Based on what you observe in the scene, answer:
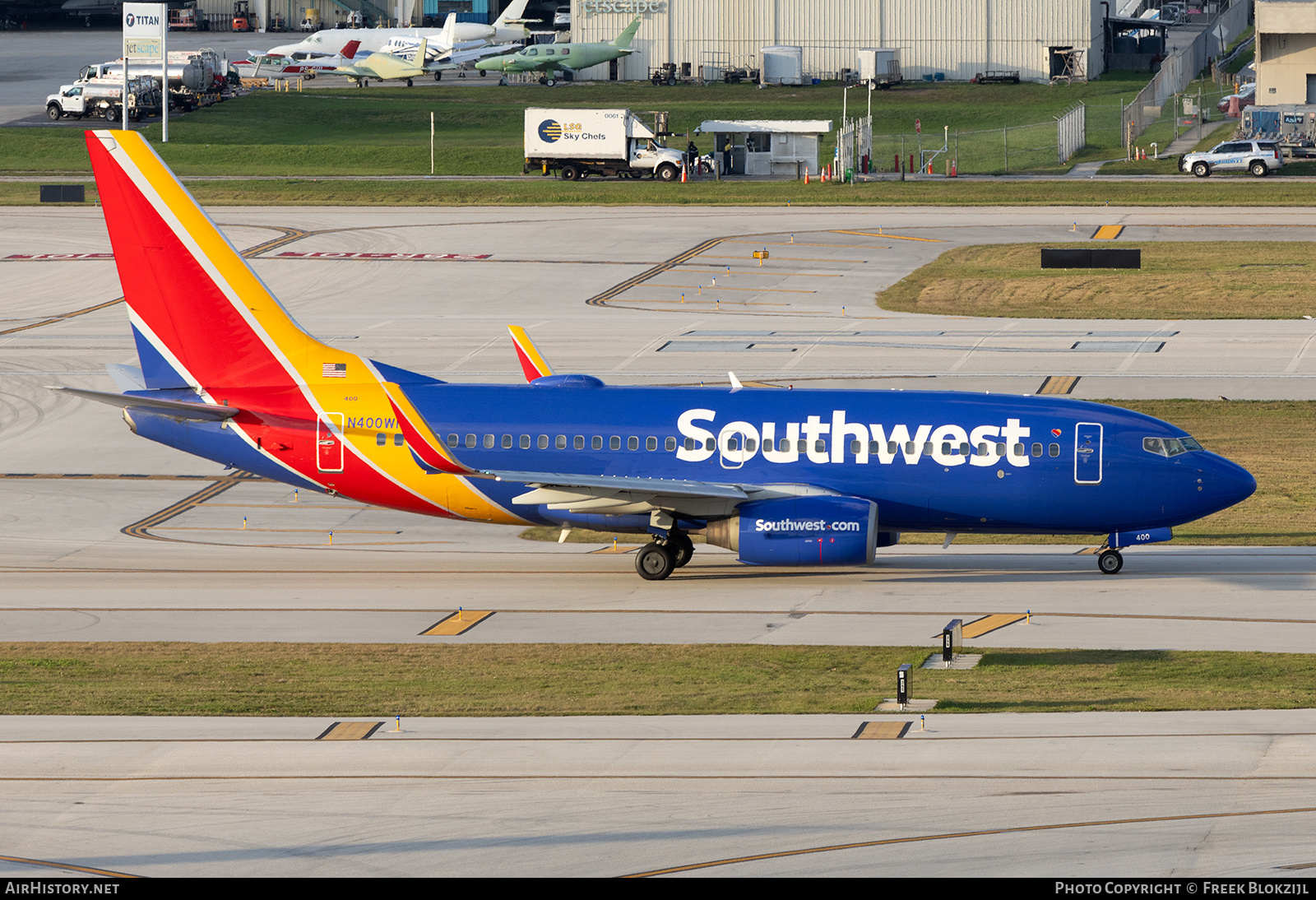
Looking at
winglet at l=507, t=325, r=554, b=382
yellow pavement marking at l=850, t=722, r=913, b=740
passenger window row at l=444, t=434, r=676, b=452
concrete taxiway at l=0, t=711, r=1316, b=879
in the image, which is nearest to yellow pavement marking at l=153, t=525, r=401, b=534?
winglet at l=507, t=325, r=554, b=382

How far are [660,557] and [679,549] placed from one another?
646 mm

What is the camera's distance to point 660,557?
1399 inches

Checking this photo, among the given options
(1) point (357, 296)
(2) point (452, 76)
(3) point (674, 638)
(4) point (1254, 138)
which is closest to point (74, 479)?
(3) point (674, 638)

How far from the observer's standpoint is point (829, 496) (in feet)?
112

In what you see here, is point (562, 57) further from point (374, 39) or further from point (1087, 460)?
point (1087, 460)

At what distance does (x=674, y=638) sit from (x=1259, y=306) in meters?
44.3

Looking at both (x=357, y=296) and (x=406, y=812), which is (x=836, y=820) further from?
(x=357, y=296)

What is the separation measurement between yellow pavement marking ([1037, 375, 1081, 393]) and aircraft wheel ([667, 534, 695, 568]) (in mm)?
20019

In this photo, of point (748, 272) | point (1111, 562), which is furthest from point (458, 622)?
point (748, 272)

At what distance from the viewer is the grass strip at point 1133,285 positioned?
66.9m

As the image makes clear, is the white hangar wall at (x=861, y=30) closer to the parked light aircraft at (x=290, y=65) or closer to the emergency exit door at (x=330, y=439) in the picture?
the parked light aircraft at (x=290, y=65)

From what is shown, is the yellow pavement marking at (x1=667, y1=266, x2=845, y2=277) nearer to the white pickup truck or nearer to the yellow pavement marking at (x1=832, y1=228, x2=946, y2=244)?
the yellow pavement marking at (x1=832, y1=228, x2=946, y2=244)

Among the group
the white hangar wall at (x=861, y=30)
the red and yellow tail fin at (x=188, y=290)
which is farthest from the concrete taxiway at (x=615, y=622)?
the white hangar wall at (x=861, y=30)

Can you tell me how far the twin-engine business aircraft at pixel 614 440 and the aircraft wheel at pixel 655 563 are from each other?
0.04m
